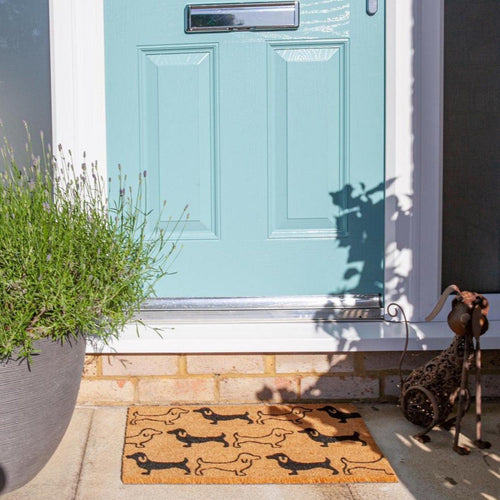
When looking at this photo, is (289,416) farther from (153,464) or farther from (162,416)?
(153,464)

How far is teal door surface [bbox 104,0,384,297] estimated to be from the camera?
8.92 ft

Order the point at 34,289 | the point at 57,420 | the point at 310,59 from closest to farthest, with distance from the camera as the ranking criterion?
the point at 34,289, the point at 57,420, the point at 310,59

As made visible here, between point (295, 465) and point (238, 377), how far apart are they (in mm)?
634

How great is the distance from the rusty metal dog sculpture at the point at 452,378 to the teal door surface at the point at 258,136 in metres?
0.59

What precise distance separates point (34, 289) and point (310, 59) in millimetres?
1583

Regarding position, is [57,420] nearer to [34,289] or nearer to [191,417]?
[34,289]

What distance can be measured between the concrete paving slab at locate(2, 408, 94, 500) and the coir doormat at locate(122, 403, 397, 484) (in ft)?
0.55

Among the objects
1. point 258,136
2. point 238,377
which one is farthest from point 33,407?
point 258,136

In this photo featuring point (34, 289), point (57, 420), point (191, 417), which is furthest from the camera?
point (191, 417)

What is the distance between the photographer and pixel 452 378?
234 cm

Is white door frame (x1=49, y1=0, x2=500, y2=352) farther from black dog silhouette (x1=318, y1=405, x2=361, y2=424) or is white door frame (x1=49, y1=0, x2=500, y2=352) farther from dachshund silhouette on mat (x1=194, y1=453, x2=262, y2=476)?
dachshund silhouette on mat (x1=194, y1=453, x2=262, y2=476)

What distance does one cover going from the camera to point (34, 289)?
1876 mm

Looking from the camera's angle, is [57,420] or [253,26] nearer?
[57,420]

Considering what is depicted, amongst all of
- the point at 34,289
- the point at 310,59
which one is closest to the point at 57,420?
the point at 34,289
